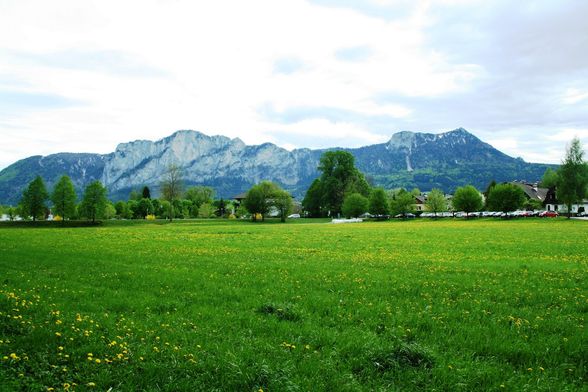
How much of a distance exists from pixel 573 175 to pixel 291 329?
10618 centimetres

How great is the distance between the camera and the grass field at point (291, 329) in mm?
7156

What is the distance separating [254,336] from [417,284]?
8439mm

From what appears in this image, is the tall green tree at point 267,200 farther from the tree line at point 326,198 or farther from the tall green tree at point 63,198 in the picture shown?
the tall green tree at point 63,198

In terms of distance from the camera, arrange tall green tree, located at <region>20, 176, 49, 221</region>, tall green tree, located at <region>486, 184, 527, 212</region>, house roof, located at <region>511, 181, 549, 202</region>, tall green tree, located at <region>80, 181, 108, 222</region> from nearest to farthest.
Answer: tall green tree, located at <region>20, 176, 49, 221</region> < tall green tree, located at <region>80, 181, 108, 222</region> < tall green tree, located at <region>486, 184, 527, 212</region> < house roof, located at <region>511, 181, 549, 202</region>

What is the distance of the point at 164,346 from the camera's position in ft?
27.5

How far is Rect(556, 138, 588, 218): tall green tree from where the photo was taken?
92375mm

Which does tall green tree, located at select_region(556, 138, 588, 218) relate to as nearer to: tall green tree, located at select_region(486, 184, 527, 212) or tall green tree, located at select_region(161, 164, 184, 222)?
tall green tree, located at select_region(486, 184, 527, 212)

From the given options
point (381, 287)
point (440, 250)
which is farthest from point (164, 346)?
point (440, 250)

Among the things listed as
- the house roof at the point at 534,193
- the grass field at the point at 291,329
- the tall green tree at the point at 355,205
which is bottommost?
the grass field at the point at 291,329

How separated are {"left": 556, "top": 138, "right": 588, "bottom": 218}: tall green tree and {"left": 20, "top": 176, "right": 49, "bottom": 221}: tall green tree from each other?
12677cm

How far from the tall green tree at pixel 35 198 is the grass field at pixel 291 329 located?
3772 inches

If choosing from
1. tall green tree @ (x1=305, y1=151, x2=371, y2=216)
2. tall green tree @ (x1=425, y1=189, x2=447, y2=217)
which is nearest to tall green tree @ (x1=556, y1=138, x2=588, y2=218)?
tall green tree @ (x1=425, y1=189, x2=447, y2=217)

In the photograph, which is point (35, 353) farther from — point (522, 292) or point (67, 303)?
point (522, 292)

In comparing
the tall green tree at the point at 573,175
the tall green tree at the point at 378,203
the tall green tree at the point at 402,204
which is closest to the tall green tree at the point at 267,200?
the tall green tree at the point at 378,203
